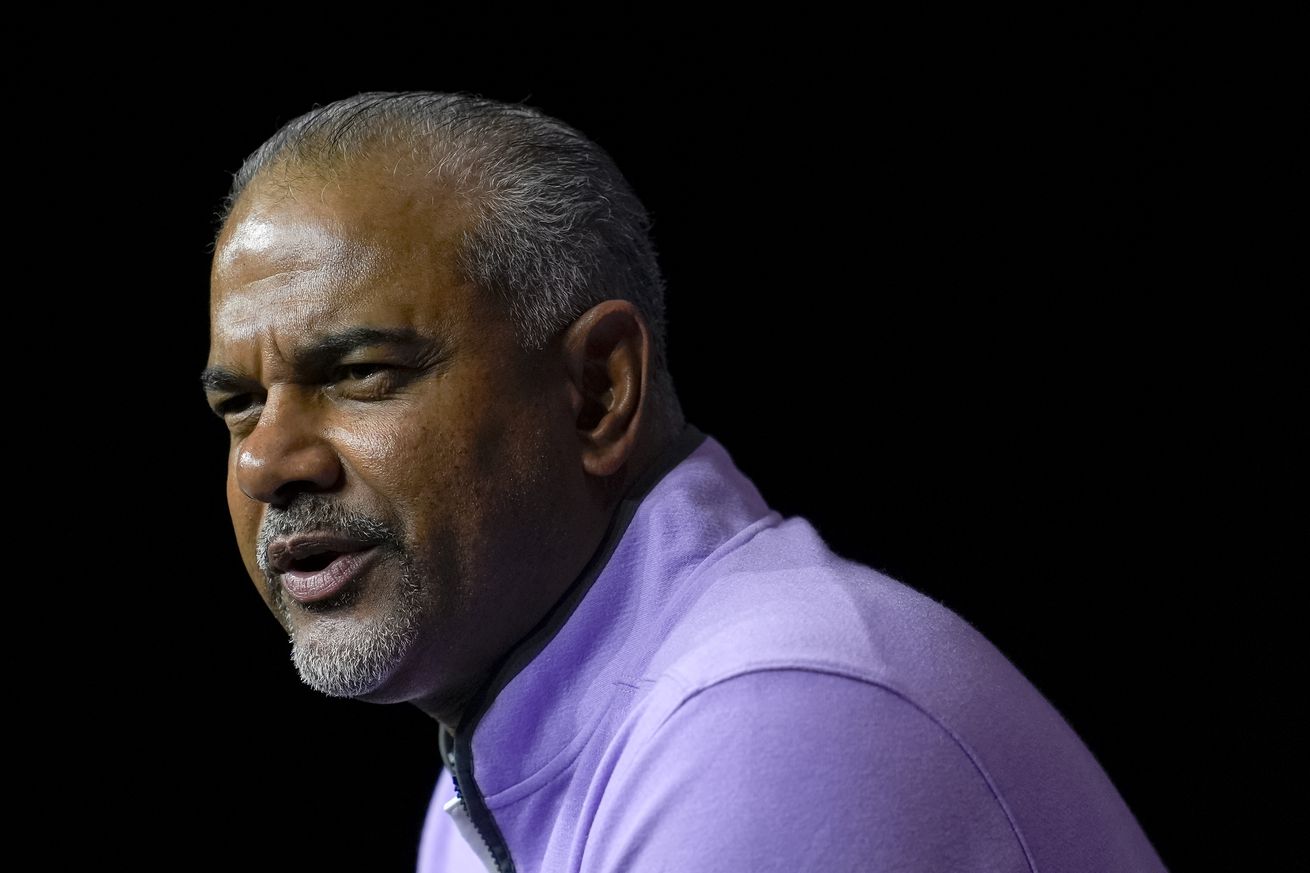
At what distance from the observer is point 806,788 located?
1.26m

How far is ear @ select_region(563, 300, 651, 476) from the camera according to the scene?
1709mm

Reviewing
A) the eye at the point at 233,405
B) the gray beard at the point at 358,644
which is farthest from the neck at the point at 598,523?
the eye at the point at 233,405

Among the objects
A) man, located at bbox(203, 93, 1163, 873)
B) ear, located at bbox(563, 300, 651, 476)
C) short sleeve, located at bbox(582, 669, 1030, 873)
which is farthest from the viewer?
ear, located at bbox(563, 300, 651, 476)

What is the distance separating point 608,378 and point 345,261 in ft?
1.05

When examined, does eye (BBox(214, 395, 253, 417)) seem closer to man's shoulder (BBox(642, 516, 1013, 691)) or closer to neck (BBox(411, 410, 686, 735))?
neck (BBox(411, 410, 686, 735))

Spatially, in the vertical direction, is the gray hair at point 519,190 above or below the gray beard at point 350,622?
above

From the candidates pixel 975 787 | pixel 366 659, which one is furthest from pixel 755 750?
pixel 366 659

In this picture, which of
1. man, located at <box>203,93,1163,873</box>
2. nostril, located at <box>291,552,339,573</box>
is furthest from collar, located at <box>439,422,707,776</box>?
nostril, located at <box>291,552,339,573</box>

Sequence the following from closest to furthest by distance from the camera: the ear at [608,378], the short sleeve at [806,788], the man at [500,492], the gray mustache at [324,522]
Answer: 1. the short sleeve at [806,788]
2. the man at [500,492]
3. the gray mustache at [324,522]
4. the ear at [608,378]

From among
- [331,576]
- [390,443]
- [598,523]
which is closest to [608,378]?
[598,523]

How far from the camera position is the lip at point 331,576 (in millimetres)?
1617

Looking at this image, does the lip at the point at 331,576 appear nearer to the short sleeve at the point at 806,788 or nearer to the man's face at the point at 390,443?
the man's face at the point at 390,443

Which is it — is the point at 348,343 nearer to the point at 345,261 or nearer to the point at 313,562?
the point at 345,261

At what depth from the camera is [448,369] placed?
1.62 m
